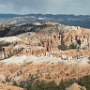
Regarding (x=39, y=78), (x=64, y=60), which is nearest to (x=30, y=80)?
(x=39, y=78)

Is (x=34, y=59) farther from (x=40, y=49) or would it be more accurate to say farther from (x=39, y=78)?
(x=39, y=78)

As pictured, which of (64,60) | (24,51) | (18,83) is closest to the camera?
(18,83)

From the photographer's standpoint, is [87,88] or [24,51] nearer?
[87,88]

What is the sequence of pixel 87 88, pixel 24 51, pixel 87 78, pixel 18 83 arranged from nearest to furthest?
pixel 87 88, pixel 87 78, pixel 18 83, pixel 24 51

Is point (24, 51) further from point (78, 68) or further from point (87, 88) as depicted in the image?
point (87, 88)

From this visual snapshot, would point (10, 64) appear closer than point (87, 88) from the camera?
No

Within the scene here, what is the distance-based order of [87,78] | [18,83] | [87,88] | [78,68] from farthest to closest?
[78,68] → [18,83] → [87,78] → [87,88]

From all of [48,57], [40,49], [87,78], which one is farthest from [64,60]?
[87,78]

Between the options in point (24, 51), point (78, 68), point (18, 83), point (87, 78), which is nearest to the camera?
point (87, 78)
